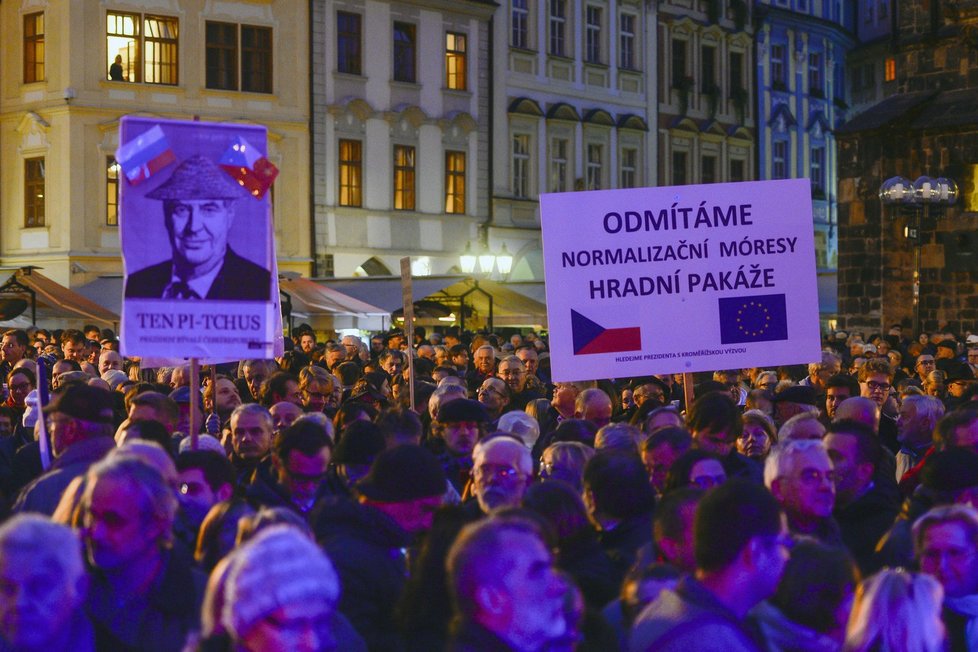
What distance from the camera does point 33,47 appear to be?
33.4 m

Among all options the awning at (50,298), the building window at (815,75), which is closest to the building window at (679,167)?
the building window at (815,75)

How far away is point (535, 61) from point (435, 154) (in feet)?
13.9

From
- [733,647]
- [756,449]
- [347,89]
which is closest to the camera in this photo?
[733,647]

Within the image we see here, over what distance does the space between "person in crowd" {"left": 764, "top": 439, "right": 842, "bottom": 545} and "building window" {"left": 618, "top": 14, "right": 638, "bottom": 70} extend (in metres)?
38.6

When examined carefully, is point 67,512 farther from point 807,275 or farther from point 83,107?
point 83,107

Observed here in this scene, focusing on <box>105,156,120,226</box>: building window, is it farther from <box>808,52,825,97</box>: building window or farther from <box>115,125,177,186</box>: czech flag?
<box>115,125,177,186</box>: czech flag

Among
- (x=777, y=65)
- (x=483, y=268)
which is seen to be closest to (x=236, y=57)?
(x=483, y=268)

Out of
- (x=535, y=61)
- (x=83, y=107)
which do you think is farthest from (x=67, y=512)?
(x=535, y=61)

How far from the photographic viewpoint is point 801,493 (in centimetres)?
579

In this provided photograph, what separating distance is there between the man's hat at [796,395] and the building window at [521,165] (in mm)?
30428

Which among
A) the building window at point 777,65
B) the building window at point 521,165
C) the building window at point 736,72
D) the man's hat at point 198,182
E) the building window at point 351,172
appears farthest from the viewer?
the building window at point 777,65

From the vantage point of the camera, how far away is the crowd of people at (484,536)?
12.2ft

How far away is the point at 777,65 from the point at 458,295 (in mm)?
25180

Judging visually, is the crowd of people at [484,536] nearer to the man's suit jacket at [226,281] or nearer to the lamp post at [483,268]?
the man's suit jacket at [226,281]
